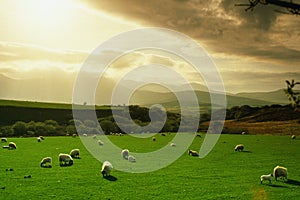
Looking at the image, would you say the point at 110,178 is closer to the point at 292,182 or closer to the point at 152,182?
the point at 152,182

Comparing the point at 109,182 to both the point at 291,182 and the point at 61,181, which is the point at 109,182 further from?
the point at 291,182

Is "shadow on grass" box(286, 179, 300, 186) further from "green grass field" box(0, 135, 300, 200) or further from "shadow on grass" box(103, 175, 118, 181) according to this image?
"shadow on grass" box(103, 175, 118, 181)

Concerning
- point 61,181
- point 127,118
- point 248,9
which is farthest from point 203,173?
point 127,118

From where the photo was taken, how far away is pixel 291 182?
26.5 m

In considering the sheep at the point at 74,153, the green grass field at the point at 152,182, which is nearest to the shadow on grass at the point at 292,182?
the green grass field at the point at 152,182

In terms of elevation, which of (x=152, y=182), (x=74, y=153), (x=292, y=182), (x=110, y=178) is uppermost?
(x=74, y=153)

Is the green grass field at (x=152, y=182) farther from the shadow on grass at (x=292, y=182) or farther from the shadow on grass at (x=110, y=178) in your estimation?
the shadow on grass at (x=110, y=178)

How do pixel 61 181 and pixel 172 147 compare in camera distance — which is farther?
pixel 172 147

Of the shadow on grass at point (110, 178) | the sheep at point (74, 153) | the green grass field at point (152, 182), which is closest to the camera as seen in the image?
the green grass field at point (152, 182)

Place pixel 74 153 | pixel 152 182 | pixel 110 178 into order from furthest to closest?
pixel 74 153 < pixel 110 178 < pixel 152 182

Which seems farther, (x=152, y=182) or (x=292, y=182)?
(x=292, y=182)

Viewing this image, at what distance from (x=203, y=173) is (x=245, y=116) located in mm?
108954

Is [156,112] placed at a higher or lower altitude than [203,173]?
higher

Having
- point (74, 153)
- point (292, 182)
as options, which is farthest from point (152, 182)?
point (74, 153)
